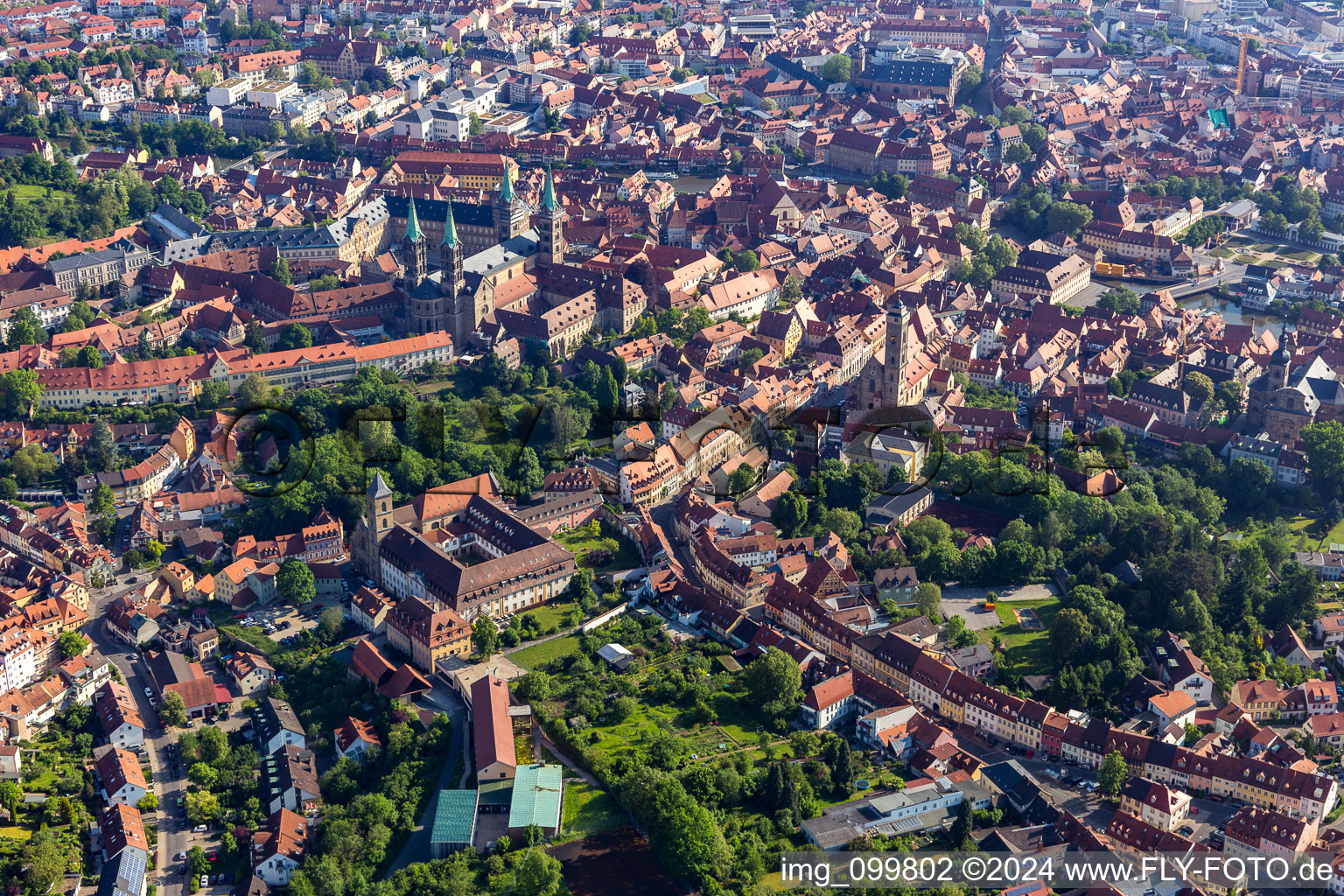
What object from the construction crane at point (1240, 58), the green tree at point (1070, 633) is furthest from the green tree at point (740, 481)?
the construction crane at point (1240, 58)

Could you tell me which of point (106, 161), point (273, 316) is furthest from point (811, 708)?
point (106, 161)

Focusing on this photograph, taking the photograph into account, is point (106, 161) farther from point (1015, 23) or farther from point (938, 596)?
point (1015, 23)

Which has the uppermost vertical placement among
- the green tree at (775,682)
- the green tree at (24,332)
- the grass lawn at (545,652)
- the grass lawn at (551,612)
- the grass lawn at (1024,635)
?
the green tree at (24,332)

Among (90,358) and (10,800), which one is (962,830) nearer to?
(10,800)

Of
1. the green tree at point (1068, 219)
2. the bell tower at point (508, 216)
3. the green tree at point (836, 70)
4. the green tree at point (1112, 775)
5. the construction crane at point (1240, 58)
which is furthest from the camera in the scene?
the construction crane at point (1240, 58)

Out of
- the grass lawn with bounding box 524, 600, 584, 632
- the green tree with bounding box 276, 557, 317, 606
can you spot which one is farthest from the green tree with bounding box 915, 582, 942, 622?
the green tree with bounding box 276, 557, 317, 606

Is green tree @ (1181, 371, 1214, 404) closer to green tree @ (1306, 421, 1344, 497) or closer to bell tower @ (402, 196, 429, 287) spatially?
green tree @ (1306, 421, 1344, 497)

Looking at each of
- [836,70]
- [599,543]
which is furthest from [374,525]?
[836,70]

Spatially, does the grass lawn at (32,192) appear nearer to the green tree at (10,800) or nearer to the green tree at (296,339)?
the green tree at (296,339)
